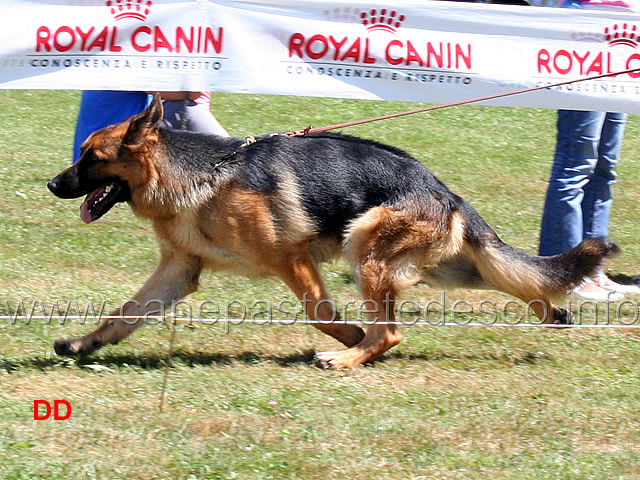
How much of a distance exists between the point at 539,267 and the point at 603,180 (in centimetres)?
169

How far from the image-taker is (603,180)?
6.61 metres

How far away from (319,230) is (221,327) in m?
1.04

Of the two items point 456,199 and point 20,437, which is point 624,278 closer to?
point 456,199

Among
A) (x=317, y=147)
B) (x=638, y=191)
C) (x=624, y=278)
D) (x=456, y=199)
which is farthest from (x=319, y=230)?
(x=638, y=191)

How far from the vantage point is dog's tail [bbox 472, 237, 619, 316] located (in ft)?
16.9

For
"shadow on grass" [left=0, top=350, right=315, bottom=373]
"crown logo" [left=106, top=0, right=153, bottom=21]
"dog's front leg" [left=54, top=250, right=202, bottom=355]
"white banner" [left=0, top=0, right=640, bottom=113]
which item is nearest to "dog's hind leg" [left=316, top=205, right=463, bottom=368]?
"shadow on grass" [left=0, top=350, right=315, bottom=373]

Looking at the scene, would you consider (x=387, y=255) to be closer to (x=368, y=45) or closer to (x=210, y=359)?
(x=210, y=359)

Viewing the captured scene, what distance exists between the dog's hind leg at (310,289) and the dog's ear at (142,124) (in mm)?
968

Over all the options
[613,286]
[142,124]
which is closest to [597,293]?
[613,286]

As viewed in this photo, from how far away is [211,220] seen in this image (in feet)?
16.1

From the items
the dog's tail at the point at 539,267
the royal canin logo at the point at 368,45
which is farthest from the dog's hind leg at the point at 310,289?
the royal canin logo at the point at 368,45

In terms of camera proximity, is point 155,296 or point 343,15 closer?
point 155,296

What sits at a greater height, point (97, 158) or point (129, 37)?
point (129, 37)

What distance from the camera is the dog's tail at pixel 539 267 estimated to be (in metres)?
5.14
